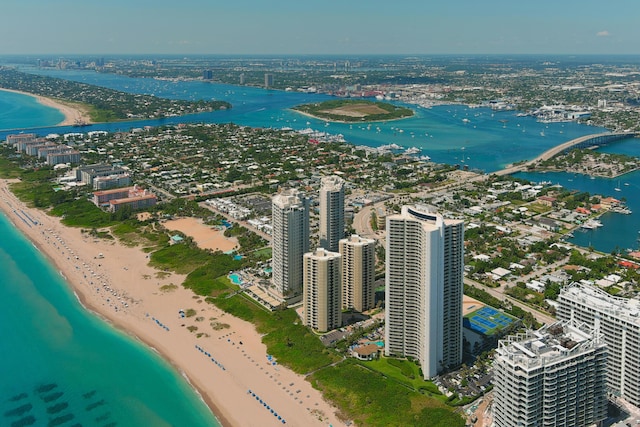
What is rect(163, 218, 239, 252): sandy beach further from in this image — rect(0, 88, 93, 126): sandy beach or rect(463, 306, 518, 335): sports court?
rect(0, 88, 93, 126): sandy beach

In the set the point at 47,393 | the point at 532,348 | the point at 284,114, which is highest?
the point at 284,114

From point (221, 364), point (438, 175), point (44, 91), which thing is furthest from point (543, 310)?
point (44, 91)

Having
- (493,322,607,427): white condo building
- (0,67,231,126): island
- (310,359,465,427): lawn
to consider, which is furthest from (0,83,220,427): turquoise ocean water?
(0,67,231,126): island

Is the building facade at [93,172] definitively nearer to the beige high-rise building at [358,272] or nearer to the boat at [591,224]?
the beige high-rise building at [358,272]

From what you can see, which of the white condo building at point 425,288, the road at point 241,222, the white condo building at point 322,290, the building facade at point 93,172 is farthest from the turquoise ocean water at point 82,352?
the road at point 241,222

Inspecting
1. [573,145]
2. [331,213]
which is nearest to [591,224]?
[331,213]

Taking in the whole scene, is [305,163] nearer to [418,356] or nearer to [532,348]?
[418,356]
